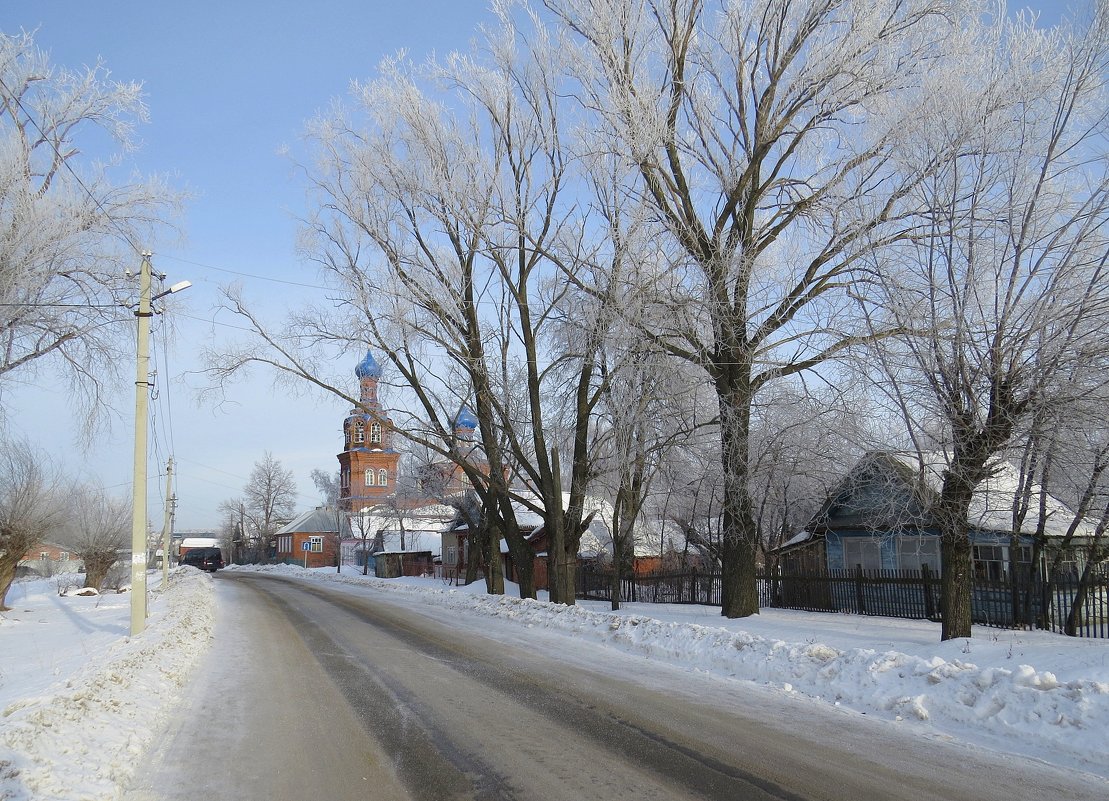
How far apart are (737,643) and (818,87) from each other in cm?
1061

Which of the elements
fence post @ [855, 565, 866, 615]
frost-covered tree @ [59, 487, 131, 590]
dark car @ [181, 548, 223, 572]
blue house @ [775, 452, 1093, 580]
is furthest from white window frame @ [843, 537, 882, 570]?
dark car @ [181, 548, 223, 572]

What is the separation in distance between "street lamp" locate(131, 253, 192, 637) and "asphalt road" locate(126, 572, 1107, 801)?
4.07 m

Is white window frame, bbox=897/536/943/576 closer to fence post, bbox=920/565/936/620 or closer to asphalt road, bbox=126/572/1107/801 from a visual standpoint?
fence post, bbox=920/565/936/620

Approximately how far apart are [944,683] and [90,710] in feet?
28.3

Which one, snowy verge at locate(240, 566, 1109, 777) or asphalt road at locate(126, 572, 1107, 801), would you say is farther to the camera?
snowy verge at locate(240, 566, 1109, 777)

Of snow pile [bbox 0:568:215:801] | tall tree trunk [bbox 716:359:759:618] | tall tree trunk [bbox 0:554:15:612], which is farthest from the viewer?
tall tree trunk [bbox 0:554:15:612]

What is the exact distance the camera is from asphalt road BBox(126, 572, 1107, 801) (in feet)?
20.0

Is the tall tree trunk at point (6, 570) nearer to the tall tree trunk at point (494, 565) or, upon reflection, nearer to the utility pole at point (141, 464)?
the utility pole at point (141, 464)

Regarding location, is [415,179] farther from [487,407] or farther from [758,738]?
[758,738]

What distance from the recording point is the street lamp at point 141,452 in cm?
1549

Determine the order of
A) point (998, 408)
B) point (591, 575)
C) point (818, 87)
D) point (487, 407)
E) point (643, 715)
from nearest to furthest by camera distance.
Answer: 1. point (643, 715)
2. point (998, 408)
3. point (818, 87)
4. point (487, 407)
5. point (591, 575)

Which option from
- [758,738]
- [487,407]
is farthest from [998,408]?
[487,407]

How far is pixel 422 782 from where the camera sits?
6.25 meters

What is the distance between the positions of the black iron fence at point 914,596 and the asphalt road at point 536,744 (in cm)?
844
